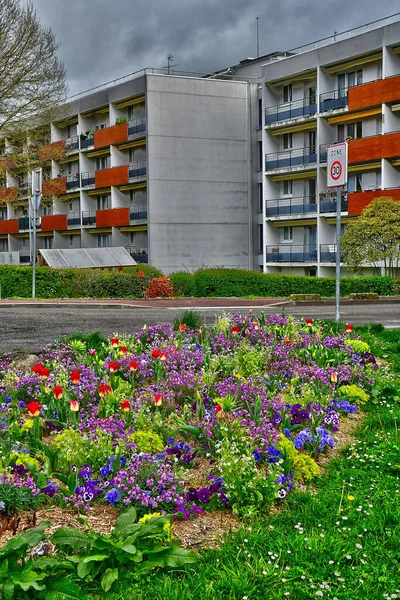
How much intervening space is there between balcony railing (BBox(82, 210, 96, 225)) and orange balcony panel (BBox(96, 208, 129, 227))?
1.34 m

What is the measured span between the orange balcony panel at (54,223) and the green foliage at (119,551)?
57449mm

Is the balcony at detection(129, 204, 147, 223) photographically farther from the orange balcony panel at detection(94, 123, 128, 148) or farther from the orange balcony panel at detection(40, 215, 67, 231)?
the orange balcony panel at detection(40, 215, 67, 231)

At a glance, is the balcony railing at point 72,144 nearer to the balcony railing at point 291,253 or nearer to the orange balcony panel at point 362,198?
the balcony railing at point 291,253

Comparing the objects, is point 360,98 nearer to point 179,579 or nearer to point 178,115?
point 178,115

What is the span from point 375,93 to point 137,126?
54.1 ft

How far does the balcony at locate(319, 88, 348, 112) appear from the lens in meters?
43.3

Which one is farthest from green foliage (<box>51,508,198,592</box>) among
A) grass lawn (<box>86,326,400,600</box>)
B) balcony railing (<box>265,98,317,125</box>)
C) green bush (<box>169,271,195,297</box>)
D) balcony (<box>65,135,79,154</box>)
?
balcony (<box>65,135,79,154</box>)

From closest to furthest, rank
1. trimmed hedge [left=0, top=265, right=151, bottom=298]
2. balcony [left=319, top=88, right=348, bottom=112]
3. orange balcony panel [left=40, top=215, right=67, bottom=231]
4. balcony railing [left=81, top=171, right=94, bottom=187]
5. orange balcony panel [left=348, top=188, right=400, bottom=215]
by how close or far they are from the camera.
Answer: trimmed hedge [left=0, top=265, right=151, bottom=298], orange balcony panel [left=348, top=188, right=400, bottom=215], balcony [left=319, top=88, right=348, bottom=112], balcony railing [left=81, top=171, right=94, bottom=187], orange balcony panel [left=40, top=215, right=67, bottom=231]

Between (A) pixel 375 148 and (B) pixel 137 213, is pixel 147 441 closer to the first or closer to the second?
(A) pixel 375 148

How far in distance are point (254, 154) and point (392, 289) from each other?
24283 mm

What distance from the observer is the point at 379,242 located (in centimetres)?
3431

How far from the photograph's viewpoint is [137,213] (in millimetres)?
50344

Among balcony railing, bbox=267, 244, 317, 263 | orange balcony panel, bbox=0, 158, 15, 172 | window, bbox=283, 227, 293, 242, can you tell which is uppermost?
orange balcony panel, bbox=0, 158, 15, 172

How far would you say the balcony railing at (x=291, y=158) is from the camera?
150ft
